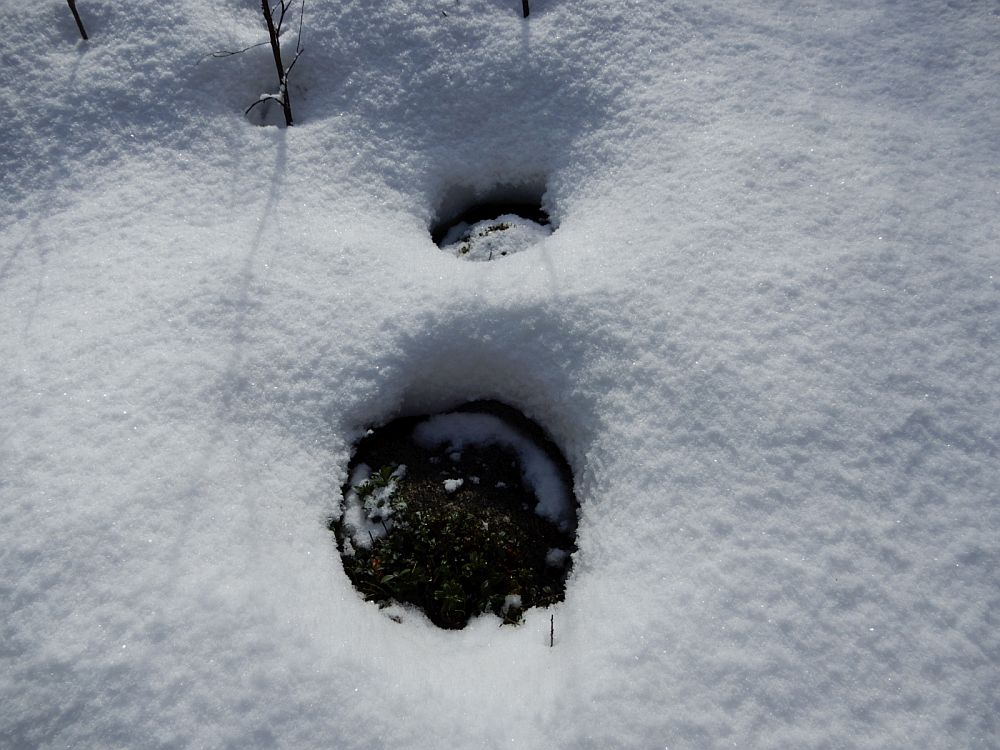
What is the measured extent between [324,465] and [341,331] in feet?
2.47

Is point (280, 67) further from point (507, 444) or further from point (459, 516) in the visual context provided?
point (459, 516)

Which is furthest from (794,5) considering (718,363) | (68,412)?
(68,412)

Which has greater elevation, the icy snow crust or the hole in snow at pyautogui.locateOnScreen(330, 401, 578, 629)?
the icy snow crust

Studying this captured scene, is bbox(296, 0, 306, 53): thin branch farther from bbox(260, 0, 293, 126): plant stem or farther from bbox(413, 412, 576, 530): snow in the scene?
bbox(413, 412, 576, 530): snow

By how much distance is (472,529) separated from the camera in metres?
3.37

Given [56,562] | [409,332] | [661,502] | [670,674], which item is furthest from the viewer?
[409,332]

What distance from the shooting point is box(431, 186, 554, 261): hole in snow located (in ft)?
13.7

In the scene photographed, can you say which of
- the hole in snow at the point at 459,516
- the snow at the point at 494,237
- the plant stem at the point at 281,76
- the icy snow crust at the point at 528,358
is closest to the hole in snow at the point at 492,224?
the snow at the point at 494,237

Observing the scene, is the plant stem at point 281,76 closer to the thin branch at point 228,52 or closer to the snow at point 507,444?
the thin branch at point 228,52

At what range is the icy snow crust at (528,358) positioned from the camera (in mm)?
2686

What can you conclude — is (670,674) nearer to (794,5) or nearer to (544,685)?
(544,685)

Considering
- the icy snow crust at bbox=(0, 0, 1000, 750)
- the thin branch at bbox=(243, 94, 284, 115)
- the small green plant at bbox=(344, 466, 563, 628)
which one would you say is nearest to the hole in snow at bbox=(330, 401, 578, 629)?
the small green plant at bbox=(344, 466, 563, 628)

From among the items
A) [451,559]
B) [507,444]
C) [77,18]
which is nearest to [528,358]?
[507,444]

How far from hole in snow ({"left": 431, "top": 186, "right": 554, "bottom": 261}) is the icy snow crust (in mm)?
129
